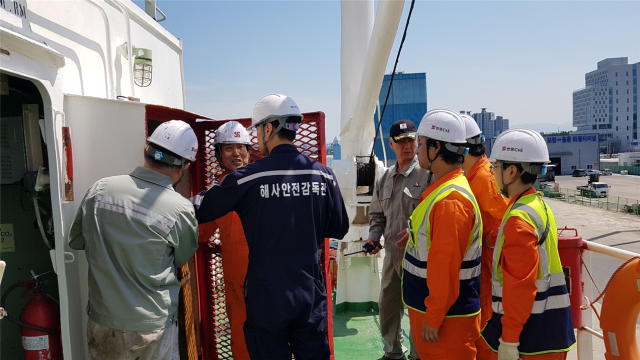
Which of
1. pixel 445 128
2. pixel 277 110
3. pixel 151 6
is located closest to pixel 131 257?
pixel 277 110

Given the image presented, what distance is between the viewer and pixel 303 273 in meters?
2.28

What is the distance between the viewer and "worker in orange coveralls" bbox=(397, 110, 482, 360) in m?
2.40

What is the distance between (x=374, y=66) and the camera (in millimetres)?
3633

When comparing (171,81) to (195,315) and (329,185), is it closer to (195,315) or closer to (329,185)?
(195,315)

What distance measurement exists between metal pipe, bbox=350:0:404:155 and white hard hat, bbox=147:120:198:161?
1.61 m

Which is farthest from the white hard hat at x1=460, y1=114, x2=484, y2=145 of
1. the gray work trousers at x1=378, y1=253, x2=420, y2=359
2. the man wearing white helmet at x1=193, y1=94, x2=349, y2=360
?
the man wearing white helmet at x1=193, y1=94, x2=349, y2=360

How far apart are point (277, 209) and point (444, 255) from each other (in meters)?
0.97

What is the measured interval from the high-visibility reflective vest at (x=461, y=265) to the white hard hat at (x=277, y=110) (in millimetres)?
943

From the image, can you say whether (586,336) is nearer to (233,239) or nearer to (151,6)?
(233,239)

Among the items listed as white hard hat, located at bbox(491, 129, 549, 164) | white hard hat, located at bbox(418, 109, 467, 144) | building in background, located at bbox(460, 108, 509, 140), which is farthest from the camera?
building in background, located at bbox(460, 108, 509, 140)

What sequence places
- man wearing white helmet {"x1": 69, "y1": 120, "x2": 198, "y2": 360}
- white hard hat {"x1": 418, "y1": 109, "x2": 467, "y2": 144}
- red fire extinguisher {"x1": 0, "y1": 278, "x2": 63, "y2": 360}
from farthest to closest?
white hard hat {"x1": 418, "y1": 109, "x2": 467, "y2": 144} → red fire extinguisher {"x1": 0, "y1": 278, "x2": 63, "y2": 360} → man wearing white helmet {"x1": 69, "y1": 120, "x2": 198, "y2": 360}

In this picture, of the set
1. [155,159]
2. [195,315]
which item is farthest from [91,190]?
[195,315]

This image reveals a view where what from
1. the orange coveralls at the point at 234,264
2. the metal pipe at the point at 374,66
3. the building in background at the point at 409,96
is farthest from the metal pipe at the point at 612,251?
the building in background at the point at 409,96

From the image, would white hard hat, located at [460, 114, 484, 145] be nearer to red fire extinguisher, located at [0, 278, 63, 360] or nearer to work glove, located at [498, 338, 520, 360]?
work glove, located at [498, 338, 520, 360]
